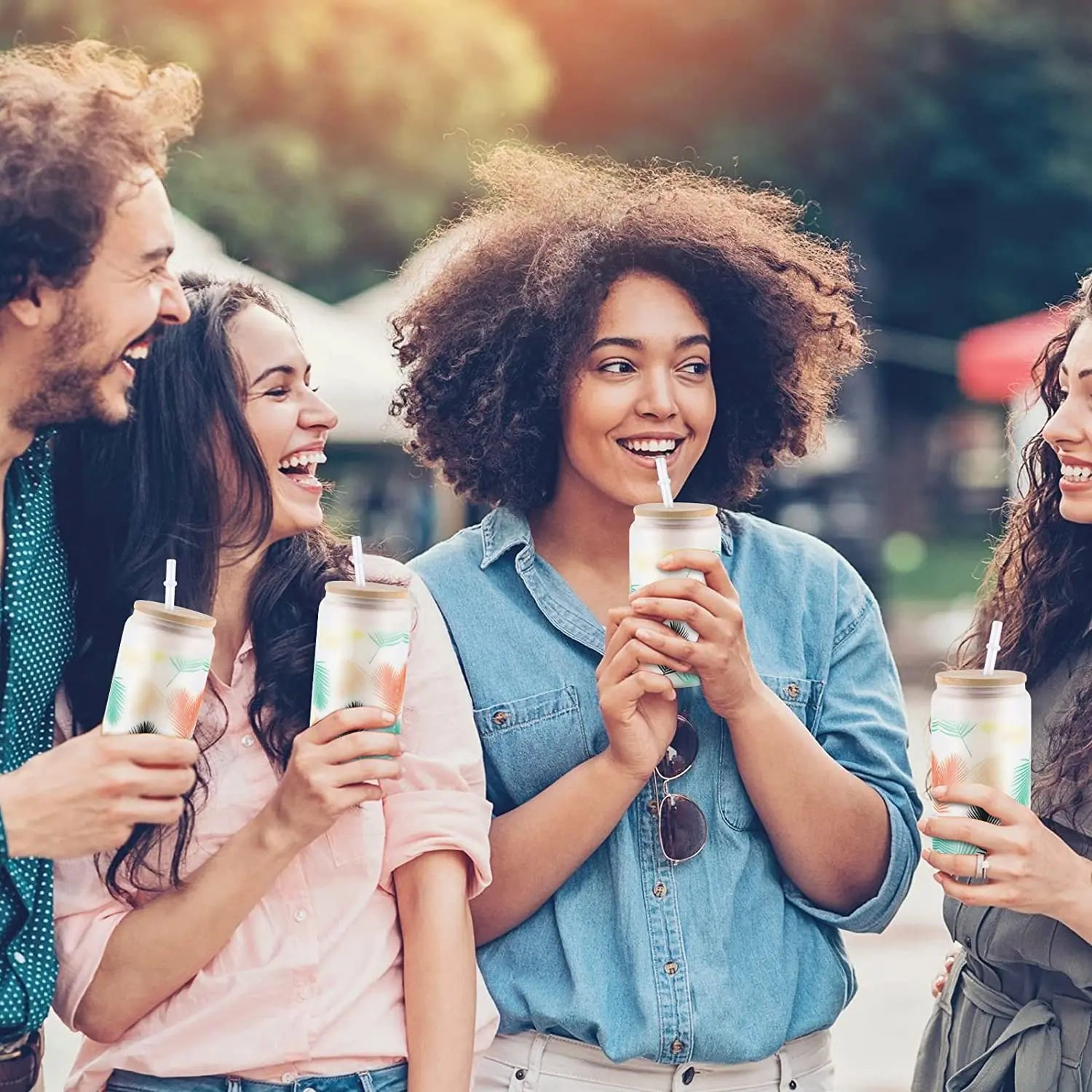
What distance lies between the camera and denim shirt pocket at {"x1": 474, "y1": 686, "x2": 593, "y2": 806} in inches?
125

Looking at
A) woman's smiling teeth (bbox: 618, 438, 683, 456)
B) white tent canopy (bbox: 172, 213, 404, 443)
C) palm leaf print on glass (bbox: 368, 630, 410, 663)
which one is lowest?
palm leaf print on glass (bbox: 368, 630, 410, 663)

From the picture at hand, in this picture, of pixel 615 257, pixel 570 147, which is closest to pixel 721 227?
pixel 615 257

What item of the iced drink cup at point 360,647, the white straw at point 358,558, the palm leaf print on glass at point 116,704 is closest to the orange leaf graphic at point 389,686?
the iced drink cup at point 360,647

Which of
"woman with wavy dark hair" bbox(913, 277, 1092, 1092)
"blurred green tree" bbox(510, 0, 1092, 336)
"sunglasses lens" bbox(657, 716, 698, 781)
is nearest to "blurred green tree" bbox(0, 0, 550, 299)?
"blurred green tree" bbox(510, 0, 1092, 336)

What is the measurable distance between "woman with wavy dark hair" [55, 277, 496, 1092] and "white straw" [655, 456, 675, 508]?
47 centimetres

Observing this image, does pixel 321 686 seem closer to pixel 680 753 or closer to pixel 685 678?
pixel 685 678

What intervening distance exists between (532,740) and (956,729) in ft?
2.67

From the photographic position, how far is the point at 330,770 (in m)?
2.69

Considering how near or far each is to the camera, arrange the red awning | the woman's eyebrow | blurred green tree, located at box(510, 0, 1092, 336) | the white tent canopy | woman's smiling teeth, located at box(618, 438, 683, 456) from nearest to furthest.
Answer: the woman's eyebrow
woman's smiling teeth, located at box(618, 438, 683, 456)
the white tent canopy
the red awning
blurred green tree, located at box(510, 0, 1092, 336)

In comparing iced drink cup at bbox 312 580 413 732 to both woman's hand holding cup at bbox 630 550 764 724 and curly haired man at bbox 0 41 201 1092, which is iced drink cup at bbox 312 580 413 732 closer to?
curly haired man at bbox 0 41 201 1092

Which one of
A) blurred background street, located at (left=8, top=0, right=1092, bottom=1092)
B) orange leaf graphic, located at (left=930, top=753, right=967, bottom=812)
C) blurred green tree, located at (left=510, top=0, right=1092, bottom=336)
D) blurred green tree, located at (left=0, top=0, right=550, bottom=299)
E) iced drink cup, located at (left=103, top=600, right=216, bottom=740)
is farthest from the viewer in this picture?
blurred green tree, located at (left=510, top=0, right=1092, bottom=336)

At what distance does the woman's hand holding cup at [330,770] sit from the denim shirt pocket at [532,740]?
0.46m

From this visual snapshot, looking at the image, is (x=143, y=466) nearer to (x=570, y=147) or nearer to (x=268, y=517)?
(x=268, y=517)

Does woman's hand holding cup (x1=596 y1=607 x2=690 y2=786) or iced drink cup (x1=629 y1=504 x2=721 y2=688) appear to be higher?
iced drink cup (x1=629 y1=504 x2=721 y2=688)
